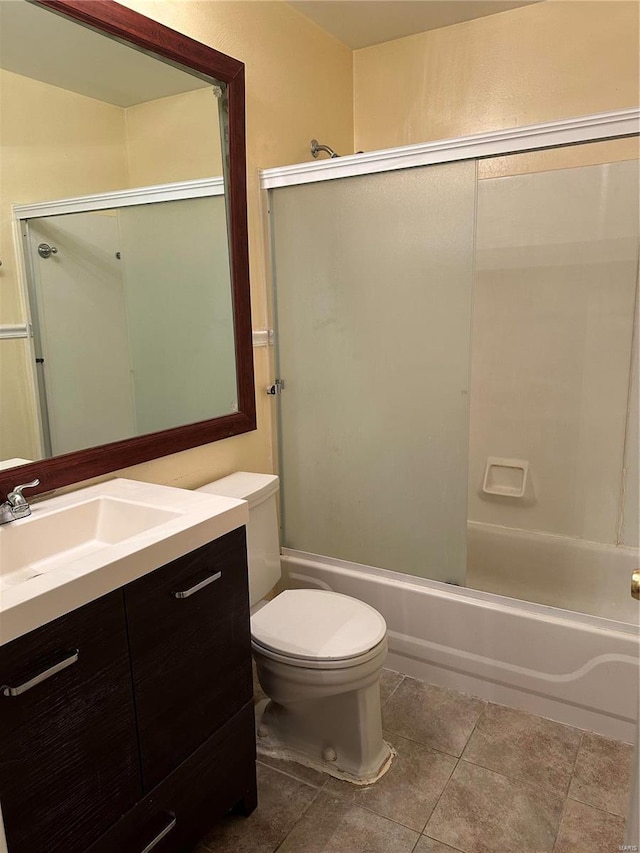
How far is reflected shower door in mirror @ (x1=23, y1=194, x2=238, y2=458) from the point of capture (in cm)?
151

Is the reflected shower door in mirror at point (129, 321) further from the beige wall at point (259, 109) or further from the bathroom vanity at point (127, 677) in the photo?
the bathroom vanity at point (127, 677)

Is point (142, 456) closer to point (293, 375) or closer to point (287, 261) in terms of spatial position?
point (293, 375)

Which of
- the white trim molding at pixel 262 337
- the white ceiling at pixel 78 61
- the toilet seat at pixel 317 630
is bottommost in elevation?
the toilet seat at pixel 317 630

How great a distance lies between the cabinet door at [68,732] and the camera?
3.20ft

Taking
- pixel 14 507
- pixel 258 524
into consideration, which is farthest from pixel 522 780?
pixel 14 507

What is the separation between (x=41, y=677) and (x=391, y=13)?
2.65 metres

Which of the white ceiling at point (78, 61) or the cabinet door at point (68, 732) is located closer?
the cabinet door at point (68, 732)

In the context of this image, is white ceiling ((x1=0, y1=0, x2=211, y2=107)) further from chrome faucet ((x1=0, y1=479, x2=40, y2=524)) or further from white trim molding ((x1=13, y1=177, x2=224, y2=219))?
chrome faucet ((x1=0, y1=479, x2=40, y2=524))

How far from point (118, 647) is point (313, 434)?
134cm

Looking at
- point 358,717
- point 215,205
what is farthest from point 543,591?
point 215,205

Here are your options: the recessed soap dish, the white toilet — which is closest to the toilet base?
the white toilet

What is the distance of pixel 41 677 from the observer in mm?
991

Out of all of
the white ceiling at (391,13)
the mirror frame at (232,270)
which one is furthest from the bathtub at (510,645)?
A: the white ceiling at (391,13)

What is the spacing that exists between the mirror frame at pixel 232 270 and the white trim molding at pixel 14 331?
0.32 metres
